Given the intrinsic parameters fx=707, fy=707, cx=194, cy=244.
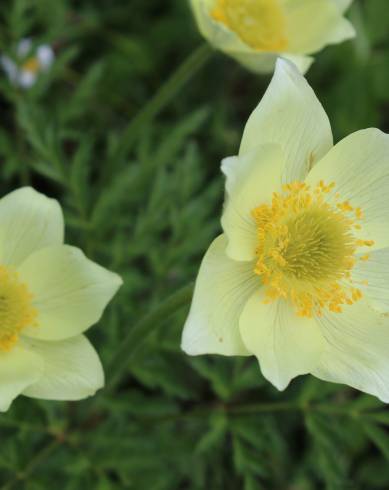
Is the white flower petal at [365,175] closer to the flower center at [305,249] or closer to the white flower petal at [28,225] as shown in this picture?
the flower center at [305,249]

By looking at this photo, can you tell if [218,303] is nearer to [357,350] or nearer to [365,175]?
[357,350]

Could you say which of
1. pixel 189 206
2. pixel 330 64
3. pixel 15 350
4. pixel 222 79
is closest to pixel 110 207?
pixel 189 206

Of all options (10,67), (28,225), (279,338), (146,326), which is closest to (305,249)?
(279,338)

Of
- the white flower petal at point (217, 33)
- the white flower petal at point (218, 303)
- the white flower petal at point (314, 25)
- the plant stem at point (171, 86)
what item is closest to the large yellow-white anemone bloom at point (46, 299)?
the white flower petal at point (218, 303)

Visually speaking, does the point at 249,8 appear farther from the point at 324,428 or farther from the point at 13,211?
the point at 324,428

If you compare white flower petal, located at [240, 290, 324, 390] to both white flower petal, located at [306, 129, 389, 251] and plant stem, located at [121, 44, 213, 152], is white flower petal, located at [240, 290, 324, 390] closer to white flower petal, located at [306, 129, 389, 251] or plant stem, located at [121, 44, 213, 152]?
white flower petal, located at [306, 129, 389, 251]

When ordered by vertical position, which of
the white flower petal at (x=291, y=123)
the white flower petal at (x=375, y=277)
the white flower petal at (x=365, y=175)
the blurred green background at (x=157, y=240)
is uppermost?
the white flower petal at (x=291, y=123)

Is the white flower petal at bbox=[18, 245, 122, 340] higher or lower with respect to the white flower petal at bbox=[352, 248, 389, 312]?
lower

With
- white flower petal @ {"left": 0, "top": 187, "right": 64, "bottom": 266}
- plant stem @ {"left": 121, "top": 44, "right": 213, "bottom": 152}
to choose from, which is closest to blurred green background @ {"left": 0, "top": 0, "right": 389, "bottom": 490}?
plant stem @ {"left": 121, "top": 44, "right": 213, "bottom": 152}
